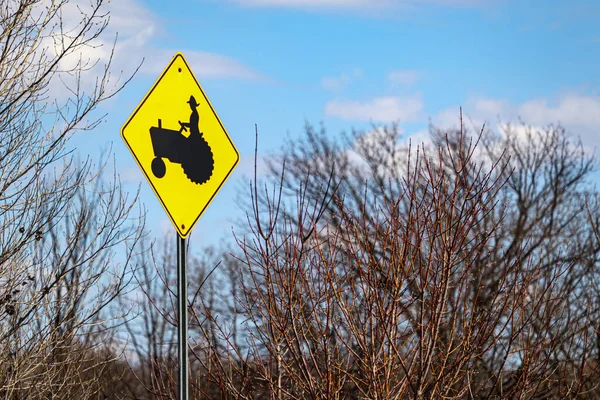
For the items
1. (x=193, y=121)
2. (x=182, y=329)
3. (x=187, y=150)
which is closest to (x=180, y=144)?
(x=187, y=150)

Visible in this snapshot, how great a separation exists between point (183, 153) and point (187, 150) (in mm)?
44

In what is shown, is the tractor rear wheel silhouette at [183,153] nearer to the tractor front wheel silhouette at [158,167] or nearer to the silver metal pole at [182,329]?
the tractor front wheel silhouette at [158,167]

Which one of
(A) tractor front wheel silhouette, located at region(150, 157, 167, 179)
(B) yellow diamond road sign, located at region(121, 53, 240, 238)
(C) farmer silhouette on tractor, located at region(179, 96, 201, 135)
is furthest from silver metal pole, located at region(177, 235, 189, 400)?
(C) farmer silhouette on tractor, located at region(179, 96, 201, 135)

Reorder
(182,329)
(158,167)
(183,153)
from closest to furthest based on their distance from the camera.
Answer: (182,329) → (158,167) → (183,153)

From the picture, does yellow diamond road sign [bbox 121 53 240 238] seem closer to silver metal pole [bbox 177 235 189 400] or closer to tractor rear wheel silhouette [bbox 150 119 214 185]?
tractor rear wheel silhouette [bbox 150 119 214 185]

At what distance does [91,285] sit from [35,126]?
2.42m

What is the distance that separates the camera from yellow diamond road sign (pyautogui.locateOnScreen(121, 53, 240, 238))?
5.32 metres

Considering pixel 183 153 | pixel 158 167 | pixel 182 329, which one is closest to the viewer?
pixel 182 329

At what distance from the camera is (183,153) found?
18.0 feet

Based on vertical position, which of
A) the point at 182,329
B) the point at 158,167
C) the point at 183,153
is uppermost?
the point at 183,153

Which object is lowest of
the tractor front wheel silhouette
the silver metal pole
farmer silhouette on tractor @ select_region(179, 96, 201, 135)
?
the silver metal pole

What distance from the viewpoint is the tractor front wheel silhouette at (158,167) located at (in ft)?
17.5

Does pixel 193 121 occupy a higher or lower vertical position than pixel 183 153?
higher

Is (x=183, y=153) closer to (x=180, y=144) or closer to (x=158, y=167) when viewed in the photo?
(x=180, y=144)
